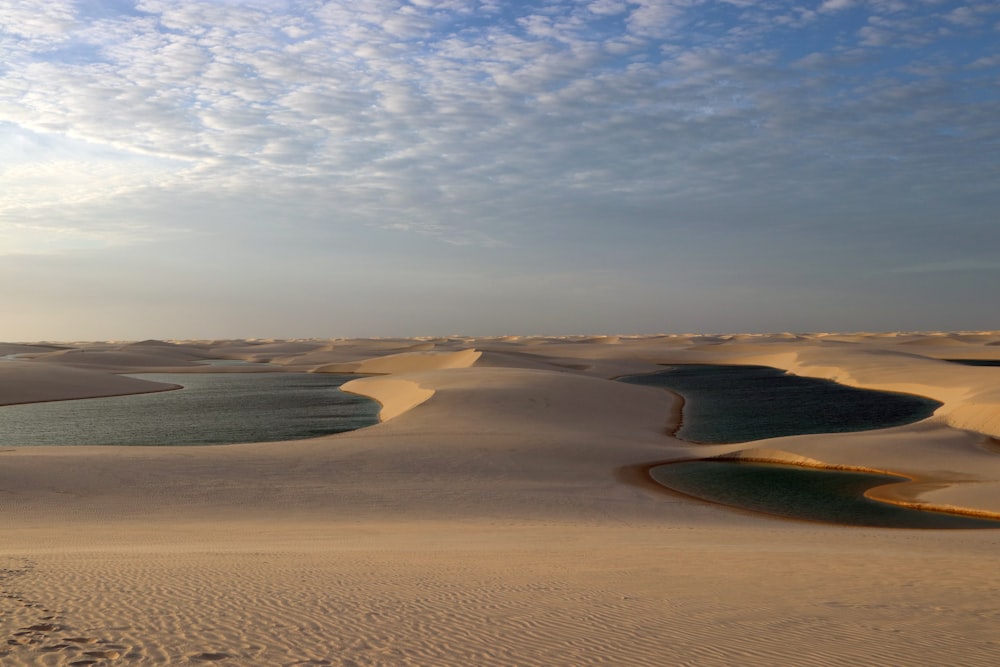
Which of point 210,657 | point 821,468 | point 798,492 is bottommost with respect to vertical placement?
point 798,492

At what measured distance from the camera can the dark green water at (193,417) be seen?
30.9 metres

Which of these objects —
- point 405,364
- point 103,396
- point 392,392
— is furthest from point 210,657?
point 405,364

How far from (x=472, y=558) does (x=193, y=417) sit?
30.6 m

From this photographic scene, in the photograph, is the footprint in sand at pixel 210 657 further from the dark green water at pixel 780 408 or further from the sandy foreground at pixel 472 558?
the dark green water at pixel 780 408

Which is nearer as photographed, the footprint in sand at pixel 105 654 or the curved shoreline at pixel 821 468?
the footprint in sand at pixel 105 654

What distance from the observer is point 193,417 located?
38062mm

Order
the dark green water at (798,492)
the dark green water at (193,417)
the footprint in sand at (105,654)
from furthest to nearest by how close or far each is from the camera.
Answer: the dark green water at (193,417) < the dark green water at (798,492) < the footprint in sand at (105,654)

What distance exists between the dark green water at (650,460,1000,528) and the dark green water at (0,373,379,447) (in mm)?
16030

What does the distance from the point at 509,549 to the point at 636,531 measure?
3.74 m

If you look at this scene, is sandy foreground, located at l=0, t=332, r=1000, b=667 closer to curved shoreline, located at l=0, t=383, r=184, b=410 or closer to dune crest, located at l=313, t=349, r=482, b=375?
curved shoreline, located at l=0, t=383, r=184, b=410

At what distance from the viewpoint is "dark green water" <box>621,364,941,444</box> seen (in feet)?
111

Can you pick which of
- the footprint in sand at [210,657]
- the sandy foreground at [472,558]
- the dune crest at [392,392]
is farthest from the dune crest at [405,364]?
the footprint in sand at [210,657]

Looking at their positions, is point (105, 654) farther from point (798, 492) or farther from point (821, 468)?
point (821, 468)

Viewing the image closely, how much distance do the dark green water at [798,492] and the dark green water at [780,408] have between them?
6.17 meters
